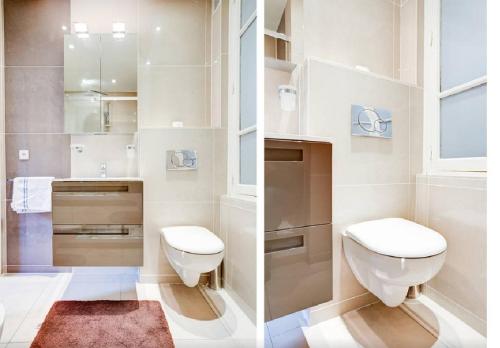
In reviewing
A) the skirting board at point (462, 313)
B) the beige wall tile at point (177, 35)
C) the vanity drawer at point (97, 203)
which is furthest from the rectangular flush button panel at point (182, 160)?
the skirting board at point (462, 313)

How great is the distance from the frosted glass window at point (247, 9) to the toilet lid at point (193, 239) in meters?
0.47

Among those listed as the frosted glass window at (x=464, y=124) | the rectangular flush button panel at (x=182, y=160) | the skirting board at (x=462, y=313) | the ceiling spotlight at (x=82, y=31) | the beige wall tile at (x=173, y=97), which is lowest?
the skirting board at (x=462, y=313)

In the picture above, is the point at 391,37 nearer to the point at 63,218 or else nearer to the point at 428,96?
the point at 428,96

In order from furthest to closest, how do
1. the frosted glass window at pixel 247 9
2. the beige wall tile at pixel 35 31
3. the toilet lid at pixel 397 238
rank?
the beige wall tile at pixel 35 31 < the frosted glass window at pixel 247 9 < the toilet lid at pixel 397 238

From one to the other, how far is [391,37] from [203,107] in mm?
413

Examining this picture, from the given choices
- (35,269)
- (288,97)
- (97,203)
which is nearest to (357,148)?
(288,97)

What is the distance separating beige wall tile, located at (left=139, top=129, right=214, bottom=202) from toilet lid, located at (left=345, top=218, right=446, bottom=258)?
32 cm

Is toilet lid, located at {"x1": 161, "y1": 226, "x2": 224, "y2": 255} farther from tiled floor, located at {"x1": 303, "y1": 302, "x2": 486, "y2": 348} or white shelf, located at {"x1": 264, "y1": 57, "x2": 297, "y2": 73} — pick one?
white shelf, located at {"x1": 264, "y1": 57, "x2": 297, "y2": 73}

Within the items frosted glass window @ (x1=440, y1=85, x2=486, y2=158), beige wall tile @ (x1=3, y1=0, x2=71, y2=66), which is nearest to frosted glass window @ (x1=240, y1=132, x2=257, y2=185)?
frosted glass window @ (x1=440, y1=85, x2=486, y2=158)

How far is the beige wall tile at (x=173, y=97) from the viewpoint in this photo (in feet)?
2.09

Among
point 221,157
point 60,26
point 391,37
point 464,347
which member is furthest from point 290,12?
point 464,347

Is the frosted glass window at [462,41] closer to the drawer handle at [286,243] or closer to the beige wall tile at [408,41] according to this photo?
the beige wall tile at [408,41]

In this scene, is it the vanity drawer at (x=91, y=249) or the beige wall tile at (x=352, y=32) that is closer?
the beige wall tile at (x=352, y=32)

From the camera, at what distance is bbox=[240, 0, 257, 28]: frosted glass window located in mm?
582
